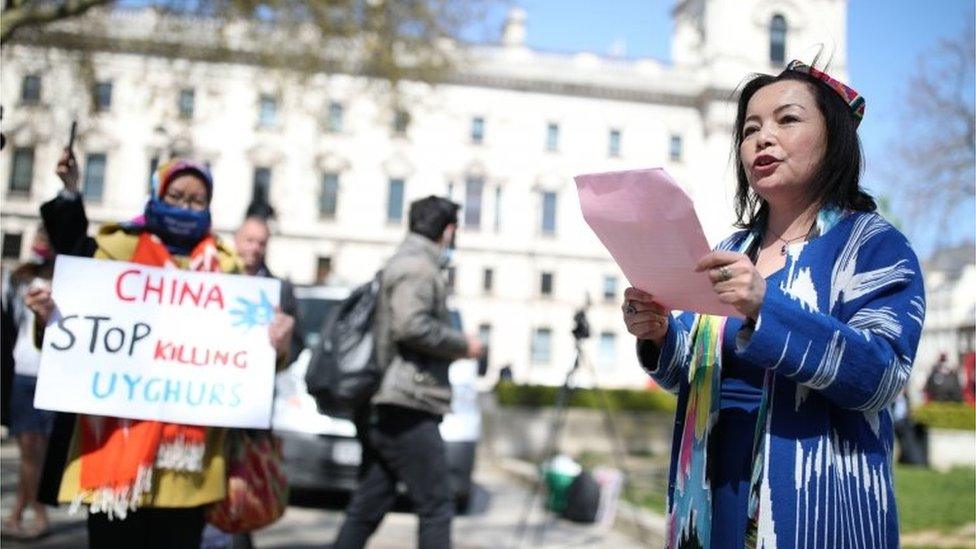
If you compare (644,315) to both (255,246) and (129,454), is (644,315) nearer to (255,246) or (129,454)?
(129,454)

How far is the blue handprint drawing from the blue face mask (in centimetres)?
29

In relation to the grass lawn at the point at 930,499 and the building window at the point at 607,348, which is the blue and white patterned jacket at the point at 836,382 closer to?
the grass lawn at the point at 930,499

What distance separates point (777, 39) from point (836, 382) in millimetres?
59028

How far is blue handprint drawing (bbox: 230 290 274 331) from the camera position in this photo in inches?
135

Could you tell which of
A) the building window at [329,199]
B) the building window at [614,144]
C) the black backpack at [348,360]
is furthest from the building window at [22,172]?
the black backpack at [348,360]

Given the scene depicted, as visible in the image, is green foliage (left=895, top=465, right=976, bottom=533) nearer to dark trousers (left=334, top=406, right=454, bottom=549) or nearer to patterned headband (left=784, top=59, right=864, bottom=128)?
dark trousers (left=334, top=406, right=454, bottom=549)

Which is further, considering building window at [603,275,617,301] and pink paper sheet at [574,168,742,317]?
building window at [603,275,617,301]

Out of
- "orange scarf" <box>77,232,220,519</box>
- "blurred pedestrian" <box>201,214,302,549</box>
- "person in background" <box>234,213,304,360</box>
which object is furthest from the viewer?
"person in background" <box>234,213,304,360</box>

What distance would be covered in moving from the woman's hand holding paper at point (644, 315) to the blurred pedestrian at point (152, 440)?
5.73 feet

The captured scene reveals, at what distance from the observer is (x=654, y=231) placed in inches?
69.6

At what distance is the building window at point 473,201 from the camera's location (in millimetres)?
52466

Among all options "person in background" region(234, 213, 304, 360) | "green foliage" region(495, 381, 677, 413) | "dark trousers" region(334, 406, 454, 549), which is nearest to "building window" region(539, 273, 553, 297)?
"green foliage" region(495, 381, 677, 413)

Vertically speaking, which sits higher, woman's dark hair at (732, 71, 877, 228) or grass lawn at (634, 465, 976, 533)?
woman's dark hair at (732, 71, 877, 228)

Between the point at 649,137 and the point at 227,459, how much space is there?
53.4m
